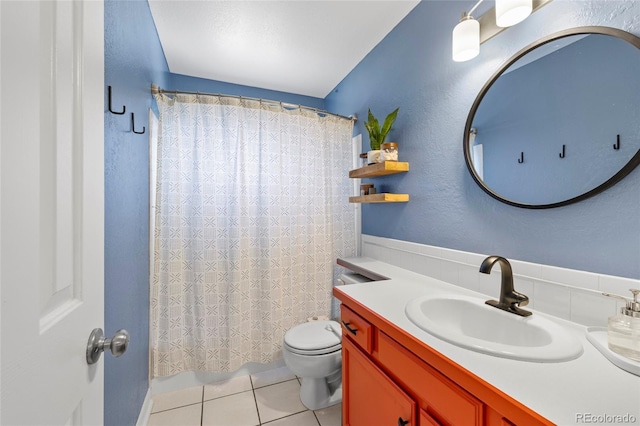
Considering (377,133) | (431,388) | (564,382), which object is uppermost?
(377,133)

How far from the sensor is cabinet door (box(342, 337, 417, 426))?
0.85 metres

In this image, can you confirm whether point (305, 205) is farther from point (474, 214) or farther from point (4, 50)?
point (4, 50)

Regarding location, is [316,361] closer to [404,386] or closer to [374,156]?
[404,386]

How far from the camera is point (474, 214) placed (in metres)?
1.24

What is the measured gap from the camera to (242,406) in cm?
165

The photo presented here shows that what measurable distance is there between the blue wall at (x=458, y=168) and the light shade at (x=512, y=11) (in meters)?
0.13

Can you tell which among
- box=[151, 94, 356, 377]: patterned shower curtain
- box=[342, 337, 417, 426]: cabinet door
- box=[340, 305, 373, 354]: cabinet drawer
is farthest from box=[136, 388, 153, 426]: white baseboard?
box=[340, 305, 373, 354]: cabinet drawer

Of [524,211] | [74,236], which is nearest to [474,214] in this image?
[524,211]

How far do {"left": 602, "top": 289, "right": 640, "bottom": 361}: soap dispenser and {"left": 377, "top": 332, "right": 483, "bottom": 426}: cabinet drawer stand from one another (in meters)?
0.41

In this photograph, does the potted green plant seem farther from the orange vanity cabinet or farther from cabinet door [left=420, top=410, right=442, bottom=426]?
cabinet door [left=420, top=410, right=442, bottom=426]

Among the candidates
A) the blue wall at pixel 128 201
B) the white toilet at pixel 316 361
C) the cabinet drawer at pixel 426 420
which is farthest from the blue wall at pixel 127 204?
the cabinet drawer at pixel 426 420

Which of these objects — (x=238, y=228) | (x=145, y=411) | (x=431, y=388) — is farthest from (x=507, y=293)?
(x=145, y=411)

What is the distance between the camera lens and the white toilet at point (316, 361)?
5.05 feet

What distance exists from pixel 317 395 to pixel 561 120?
1.89 metres
